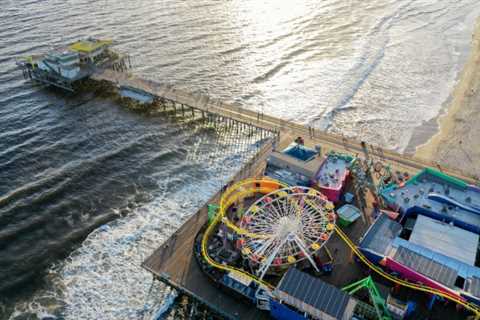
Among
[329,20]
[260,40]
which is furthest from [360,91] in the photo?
[329,20]

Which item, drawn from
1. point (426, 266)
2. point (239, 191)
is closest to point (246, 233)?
point (239, 191)

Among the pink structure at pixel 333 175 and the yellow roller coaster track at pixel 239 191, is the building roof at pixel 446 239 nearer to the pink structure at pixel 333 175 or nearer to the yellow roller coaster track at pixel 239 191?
the pink structure at pixel 333 175

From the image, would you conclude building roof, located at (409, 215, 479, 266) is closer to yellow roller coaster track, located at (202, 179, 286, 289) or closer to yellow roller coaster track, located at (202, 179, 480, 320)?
yellow roller coaster track, located at (202, 179, 480, 320)

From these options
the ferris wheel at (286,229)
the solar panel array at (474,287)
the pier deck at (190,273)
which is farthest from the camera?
the ferris wheel at (286,229)

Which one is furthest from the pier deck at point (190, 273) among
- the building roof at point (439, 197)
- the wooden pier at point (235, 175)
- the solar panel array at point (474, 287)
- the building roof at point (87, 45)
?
the building roof at point (87, 45)

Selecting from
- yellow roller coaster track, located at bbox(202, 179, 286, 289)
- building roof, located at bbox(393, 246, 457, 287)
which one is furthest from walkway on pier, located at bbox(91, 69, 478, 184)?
building roof, located at bbox(393, 246, 457, 287)

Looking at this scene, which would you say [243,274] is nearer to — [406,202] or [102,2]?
[406,202]

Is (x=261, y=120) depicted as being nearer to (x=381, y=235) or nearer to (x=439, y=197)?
(x=439, y=197)
